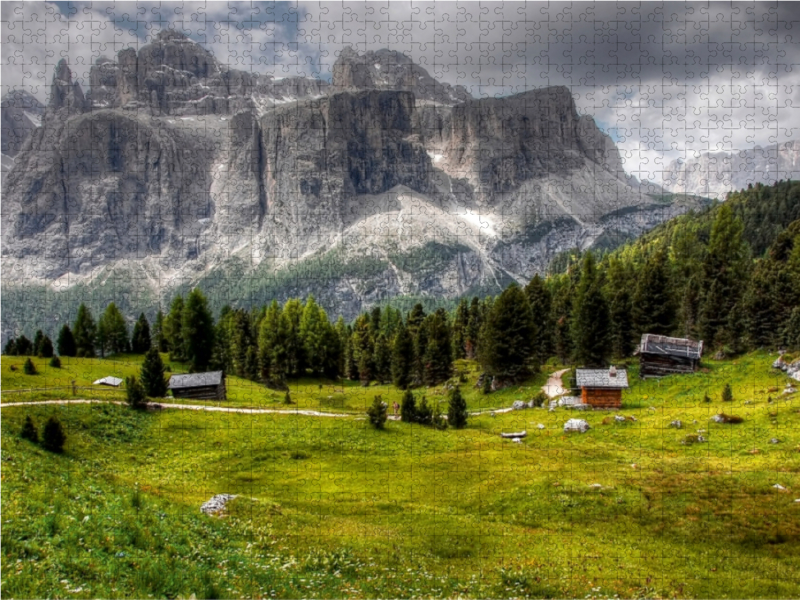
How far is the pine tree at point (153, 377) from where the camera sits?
54.3 metres

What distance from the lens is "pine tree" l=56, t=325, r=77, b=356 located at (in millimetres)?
90625

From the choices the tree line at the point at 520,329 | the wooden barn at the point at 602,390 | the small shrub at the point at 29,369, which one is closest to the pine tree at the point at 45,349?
the tree line at the point at 520,329

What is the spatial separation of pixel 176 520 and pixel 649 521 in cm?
1985

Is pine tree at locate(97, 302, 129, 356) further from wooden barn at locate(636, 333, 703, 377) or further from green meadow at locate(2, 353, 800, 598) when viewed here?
wooden barn at locate(636, 333, 703, 377)

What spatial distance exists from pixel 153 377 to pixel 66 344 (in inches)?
1893

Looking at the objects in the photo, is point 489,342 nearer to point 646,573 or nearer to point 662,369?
point 662,369

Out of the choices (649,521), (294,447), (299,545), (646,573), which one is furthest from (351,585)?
(294,447)

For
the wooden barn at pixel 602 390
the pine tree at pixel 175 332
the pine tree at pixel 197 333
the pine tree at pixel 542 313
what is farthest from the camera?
the pine tree at pixel 175 332

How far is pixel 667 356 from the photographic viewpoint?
66.1 m

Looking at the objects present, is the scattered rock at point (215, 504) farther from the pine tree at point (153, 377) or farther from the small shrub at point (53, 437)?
the pine tree at point (153, 377)

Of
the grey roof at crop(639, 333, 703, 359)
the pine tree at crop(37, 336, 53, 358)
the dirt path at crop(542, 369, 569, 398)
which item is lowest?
the dirt path at crop(542, 369, 569, 398)

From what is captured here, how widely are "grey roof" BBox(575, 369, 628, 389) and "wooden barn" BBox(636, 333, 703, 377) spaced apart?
10.8m

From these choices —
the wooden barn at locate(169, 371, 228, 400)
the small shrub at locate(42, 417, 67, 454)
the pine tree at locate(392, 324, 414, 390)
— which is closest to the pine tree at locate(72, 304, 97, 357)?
the wooden barn at locate(169, 371, 228, 400)

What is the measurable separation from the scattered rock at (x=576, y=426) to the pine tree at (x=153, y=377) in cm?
3961
